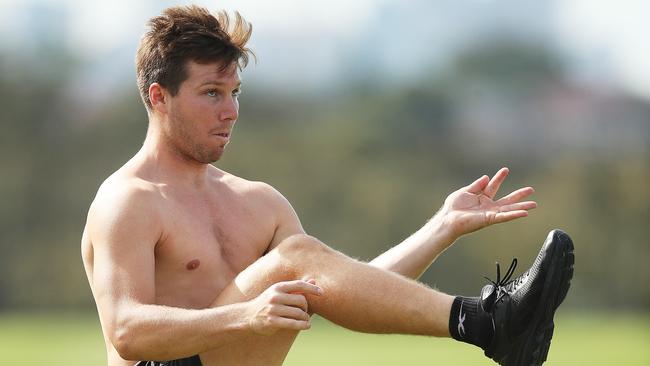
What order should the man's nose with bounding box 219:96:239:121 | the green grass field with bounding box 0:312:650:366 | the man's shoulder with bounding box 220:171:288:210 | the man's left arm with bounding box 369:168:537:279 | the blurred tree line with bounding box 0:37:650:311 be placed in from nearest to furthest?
the man's nose with bounding box 219:96:239:121 < the man's left arm with bounding box 369:168:537:279 < the man's shoulder with bounding box 220:171:288:210 < the green grass field with bounding box 0:312:650:366 < the blurred tree line with bounding box 0:37:650:311

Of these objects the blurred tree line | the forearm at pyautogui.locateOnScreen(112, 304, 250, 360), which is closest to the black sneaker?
the forearm at pyautogui.locateOnScreen(112, 304, 250, 360)

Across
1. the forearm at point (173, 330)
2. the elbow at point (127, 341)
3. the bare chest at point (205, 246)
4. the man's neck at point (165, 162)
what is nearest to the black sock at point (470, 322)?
the forearm at point (173, 330)

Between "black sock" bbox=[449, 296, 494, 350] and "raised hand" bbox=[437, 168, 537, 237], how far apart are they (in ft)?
1.82

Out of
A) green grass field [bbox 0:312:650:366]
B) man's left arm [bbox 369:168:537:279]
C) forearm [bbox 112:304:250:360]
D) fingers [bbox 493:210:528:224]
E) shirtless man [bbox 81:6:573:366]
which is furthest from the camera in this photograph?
green grass field [bbox 0:312:650:366]

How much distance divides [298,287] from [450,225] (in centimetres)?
112

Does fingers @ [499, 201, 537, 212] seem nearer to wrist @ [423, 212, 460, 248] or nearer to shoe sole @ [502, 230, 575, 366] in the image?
wrist @ [423, 212, 460, 248]

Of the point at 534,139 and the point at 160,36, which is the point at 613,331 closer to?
the point at 534,139

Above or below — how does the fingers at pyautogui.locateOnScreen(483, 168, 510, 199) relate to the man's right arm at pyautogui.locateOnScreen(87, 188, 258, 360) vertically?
above

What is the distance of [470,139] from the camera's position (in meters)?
23.5

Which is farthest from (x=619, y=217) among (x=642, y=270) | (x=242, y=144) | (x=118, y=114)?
(x=118, y=114)

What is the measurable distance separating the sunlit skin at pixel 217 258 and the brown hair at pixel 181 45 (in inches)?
1.8

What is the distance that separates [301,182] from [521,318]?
17.1 meters

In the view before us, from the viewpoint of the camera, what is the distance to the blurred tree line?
20.2m

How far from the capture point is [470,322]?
165 inches
